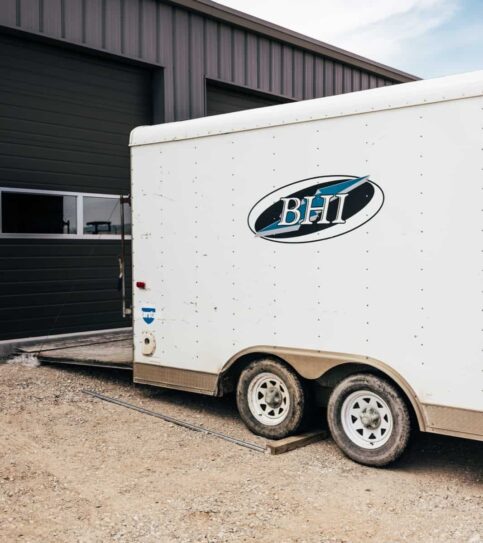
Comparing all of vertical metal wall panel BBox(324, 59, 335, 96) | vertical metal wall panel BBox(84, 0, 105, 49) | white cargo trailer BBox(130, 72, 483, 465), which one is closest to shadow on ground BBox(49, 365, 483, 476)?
white cargo trailer BBox(130, 72, 483, 465)

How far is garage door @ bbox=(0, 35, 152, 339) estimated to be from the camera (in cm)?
961

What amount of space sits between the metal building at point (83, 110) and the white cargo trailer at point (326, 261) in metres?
3.49

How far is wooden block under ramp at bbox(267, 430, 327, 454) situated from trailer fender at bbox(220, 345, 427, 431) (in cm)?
58

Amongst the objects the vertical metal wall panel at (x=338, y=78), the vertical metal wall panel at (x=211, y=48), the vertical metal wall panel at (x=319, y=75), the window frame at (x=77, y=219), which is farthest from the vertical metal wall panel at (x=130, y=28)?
the vertical metal wall panel at (x=338, y=78)

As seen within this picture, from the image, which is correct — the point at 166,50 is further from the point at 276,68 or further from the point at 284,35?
the point at 284,35

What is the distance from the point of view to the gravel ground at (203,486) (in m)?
4.23

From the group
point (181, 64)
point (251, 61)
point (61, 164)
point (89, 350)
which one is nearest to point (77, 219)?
point (61, 164)

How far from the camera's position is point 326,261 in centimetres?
559

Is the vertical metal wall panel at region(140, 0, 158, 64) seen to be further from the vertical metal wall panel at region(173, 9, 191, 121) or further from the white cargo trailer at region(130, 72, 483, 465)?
the white cargo trailer at region(130, 72, 483, 465)

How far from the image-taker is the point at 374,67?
15.5 m

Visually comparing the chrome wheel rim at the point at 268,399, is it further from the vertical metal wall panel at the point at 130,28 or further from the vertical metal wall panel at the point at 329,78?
the vertical metal wall panel at the point at 329,78

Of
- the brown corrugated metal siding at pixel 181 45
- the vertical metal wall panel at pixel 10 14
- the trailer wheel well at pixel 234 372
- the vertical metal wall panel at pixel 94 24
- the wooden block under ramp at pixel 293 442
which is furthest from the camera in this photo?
the vertical metal wall panel at pixel 94 24

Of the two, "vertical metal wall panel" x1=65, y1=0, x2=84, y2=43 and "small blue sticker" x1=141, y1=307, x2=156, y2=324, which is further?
"vertical metal wall panel" x1=65, y1=0, x2=84, y2=43

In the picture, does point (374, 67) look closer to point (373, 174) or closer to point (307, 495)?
point (373, 174)
